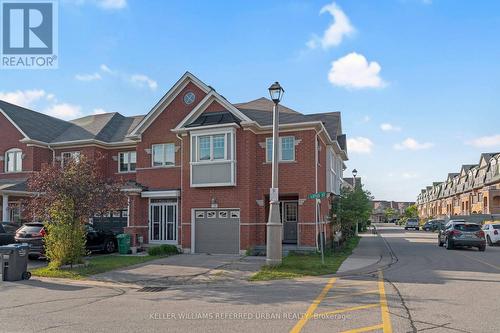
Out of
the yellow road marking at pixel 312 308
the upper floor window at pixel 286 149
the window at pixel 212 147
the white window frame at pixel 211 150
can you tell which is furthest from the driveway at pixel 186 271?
the upper floor window at pixel 286 149

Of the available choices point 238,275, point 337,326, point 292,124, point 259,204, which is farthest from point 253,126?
point 337,326

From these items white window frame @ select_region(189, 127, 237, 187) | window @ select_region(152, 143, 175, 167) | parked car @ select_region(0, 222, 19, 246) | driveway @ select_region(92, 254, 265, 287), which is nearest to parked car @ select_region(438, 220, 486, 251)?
driveway @ select_region(92, 254, 265, 287)

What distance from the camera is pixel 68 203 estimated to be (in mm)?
15477

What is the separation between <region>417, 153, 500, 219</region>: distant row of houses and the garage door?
152ft

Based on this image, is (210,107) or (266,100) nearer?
(210,107)

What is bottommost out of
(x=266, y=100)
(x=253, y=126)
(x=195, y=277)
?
(x=195, y=277)

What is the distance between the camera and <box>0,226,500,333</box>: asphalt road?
24.8 ft

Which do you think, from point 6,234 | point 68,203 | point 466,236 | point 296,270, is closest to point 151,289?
point 296,270

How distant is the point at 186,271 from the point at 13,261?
535cm

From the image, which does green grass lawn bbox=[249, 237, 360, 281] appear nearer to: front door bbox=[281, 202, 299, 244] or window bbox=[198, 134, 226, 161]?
front door bbox=[281, 202, 299, 244]

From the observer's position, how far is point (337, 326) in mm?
7465

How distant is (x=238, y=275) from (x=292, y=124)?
8.43 metres

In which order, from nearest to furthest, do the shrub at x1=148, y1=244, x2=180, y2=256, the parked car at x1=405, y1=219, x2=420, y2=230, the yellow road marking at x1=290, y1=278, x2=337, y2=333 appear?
the yellow road marking at x1=290, y1=278, x2=337, y2=333
the shrub at x1=148, y1=244, x2=180, y2=256
the parked car at x1=405, y1=219, x2=420, y2=230

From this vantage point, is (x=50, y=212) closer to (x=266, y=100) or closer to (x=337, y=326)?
(x=337, y=326)
